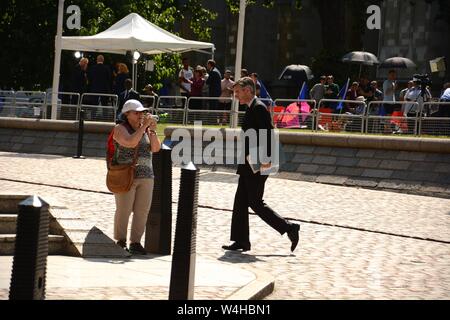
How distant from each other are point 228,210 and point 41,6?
2633 cm

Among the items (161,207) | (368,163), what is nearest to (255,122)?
(161,207)

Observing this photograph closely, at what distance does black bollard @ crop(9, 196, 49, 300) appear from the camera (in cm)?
712

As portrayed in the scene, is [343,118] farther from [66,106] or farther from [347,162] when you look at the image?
[66,106]

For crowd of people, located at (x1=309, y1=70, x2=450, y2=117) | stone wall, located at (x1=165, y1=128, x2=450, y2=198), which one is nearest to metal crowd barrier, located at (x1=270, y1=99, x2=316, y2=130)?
crowd of people, located at (x1=309, y1=70, x2=450, y2=117)

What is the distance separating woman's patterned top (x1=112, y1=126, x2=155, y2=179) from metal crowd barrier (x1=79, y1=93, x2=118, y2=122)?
16.7 m

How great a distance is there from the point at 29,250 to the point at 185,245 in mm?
2358

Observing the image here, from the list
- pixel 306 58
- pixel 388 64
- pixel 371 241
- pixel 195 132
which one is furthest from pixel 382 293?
pixel 306 58

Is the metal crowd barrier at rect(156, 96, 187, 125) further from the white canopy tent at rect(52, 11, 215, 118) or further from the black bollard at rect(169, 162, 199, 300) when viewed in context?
the black bollard at rect(169, 162, 199, 300)

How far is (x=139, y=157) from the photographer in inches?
503

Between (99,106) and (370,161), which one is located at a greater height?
(99,106)

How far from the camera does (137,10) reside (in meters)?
44.4

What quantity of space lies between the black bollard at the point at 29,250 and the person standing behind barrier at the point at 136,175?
550 centimetres
